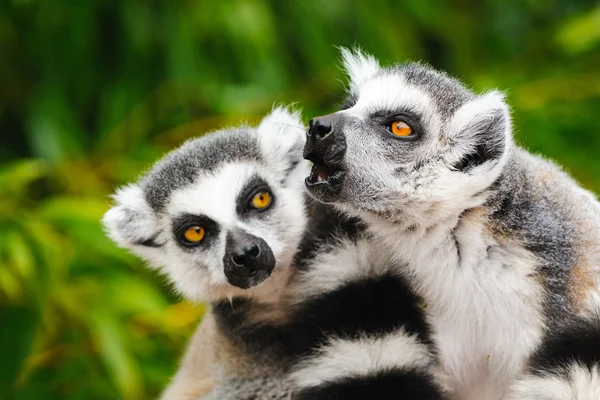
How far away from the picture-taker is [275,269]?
2.44m

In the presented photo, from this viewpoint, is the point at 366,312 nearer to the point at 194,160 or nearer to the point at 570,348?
the point at 570,348

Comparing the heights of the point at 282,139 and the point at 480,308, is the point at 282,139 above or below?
above

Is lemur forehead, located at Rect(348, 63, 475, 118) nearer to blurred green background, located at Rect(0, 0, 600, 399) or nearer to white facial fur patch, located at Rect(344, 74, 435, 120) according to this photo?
white facial fur patch, located at Rect(344, 74, 435, 120)

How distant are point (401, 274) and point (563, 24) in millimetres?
3514

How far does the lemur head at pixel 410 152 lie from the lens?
206cm

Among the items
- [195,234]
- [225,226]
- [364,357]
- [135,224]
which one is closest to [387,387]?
[364,357]

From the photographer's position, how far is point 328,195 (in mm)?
2100

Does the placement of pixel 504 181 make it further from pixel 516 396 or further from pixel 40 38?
pixel 40 38

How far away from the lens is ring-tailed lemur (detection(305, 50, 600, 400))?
2002 mm

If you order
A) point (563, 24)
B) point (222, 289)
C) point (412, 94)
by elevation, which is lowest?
point (222, 289)

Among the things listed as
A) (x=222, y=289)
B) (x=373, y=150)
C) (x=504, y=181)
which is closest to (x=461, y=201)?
(x=504, y=181)

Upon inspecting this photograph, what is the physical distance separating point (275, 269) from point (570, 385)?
0.96m

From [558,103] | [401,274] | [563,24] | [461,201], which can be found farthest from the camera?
[563,24]

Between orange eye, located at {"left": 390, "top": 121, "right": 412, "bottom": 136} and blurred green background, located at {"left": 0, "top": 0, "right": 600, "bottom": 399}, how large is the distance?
1837 mm
